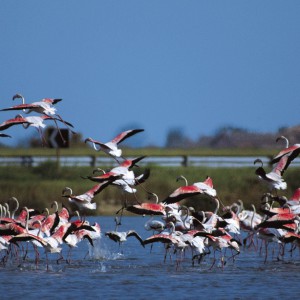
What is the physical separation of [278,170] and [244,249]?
9.79ft

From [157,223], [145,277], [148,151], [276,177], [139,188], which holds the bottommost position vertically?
[145,277]

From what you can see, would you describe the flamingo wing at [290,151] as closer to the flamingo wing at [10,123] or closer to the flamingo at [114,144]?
the flamingo at [114,144]

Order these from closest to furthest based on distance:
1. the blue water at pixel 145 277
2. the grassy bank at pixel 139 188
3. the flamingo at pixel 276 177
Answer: the blue water at pixel 145 277 < the flamingo at pixel 276 177 < the grassy bank at pixel 139 188

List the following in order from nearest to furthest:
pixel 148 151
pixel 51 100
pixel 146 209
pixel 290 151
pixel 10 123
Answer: pixel 10 123, pixel 51 100, pixel 290 151, pixel 146 209, pixel 148 151

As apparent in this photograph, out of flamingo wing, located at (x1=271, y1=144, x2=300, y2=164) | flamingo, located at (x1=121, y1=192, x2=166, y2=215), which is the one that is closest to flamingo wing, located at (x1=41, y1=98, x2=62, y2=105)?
flamingo, located at (x1=121, y1=192, x2=166, y2=215)

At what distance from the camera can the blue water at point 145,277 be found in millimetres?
13648

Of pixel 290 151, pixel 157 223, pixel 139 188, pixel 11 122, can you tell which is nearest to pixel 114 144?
pixel 11 122

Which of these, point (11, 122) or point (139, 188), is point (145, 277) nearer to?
point (11, 122)

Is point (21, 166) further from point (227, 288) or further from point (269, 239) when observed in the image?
point (227, 288)

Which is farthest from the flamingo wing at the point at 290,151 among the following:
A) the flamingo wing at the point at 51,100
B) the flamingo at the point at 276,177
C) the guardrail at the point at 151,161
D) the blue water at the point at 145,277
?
the guardrail at the point at 151,161

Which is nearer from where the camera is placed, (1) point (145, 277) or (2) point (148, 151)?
(1) point (145, 277)

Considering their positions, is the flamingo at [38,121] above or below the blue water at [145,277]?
above

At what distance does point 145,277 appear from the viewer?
15078mm

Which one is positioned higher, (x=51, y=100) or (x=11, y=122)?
(x=51, y=100)
